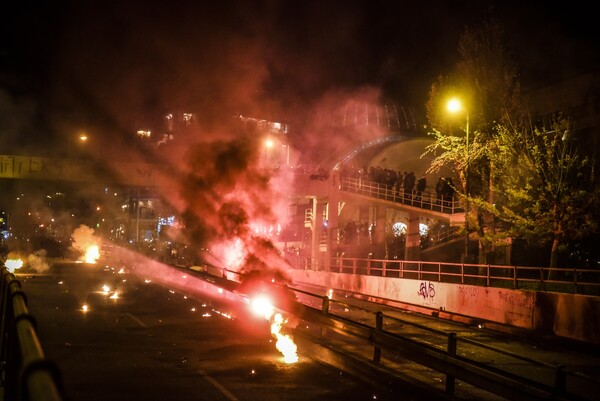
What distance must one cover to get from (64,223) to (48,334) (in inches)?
3115

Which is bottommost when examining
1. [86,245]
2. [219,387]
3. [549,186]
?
[219,387]

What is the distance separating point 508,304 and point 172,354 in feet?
36.6

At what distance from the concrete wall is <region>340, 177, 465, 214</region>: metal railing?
9007mm

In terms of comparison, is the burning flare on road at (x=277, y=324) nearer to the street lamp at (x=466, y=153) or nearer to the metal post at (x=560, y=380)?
the metal post at (x=560, y=380)

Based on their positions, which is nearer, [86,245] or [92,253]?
[92,253]

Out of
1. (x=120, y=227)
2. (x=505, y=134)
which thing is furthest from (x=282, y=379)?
(x=120, y=227)

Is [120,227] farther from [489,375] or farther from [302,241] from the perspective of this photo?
[489,375]

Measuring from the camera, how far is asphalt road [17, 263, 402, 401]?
8.41 m

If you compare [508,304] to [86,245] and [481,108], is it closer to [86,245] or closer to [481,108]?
[481,108]

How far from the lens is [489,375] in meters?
7.30

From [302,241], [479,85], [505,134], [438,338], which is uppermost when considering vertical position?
[479,85]

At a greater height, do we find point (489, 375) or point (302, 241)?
point (302, 241)

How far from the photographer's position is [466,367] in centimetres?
771

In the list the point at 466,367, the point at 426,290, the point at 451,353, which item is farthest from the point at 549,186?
the point at 466,367
